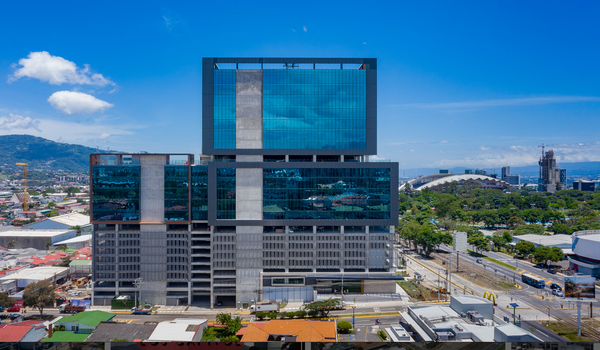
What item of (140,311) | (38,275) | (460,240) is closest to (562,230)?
(460,240)

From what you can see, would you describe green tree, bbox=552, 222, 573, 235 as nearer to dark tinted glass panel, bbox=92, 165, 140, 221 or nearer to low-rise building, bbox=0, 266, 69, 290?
dark tinted glass panel, bbox=92, 165, 140, 221

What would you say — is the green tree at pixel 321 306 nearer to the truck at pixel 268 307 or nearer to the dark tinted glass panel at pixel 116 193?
the truck at pixel 268 307

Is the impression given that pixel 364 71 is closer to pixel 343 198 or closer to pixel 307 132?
pixel 307 132

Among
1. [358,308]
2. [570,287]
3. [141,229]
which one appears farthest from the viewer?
[141,229]

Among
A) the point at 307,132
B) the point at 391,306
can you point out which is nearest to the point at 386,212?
the point at 391,306

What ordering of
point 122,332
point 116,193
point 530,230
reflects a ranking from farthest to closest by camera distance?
point 530,230, point 116,193, point 122,332

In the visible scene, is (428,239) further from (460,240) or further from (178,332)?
(178,332)

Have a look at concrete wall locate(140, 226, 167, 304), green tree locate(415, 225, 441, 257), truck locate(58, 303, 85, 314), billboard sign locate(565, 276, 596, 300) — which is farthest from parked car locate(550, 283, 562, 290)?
truck locate(58, 303, 85, 314)
